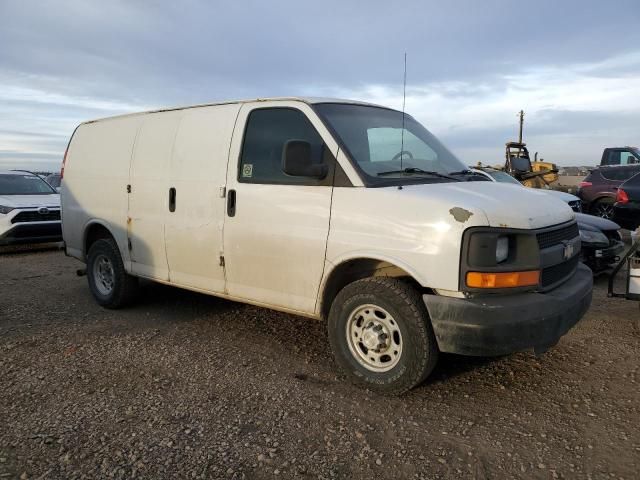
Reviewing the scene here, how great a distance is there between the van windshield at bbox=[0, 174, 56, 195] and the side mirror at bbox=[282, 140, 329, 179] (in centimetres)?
944

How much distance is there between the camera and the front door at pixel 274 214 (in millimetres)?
3887

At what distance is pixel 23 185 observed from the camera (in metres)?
11.3

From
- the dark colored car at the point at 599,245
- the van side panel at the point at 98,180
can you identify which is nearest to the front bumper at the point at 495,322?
the van side panel at the point at 98,180

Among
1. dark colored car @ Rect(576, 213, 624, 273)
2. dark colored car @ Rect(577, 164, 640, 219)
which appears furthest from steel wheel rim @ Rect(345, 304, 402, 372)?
dark colored car @ Rect(577, 164, 640, 219)

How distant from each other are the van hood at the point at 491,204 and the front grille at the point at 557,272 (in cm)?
31

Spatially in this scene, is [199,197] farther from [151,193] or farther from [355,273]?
[355,273]

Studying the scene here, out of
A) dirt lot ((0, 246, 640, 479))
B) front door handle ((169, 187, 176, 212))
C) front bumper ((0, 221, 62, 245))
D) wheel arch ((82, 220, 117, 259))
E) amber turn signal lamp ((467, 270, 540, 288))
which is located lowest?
dirt lot ((0, 246, 640, 479))

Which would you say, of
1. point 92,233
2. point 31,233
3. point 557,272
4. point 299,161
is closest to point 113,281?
A: point 92,233

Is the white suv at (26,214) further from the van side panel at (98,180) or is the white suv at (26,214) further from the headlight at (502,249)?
the headlight at (502,249)

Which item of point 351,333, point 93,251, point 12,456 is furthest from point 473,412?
point 93,251

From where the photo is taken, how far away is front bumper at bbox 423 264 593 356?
10.5ft

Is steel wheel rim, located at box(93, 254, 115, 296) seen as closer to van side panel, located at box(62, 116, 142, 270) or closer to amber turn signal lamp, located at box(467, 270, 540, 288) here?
van side panel, located at box(62, 116, 142, 270)

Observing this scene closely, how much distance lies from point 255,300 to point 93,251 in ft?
8.72

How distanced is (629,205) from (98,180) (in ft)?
32.0
